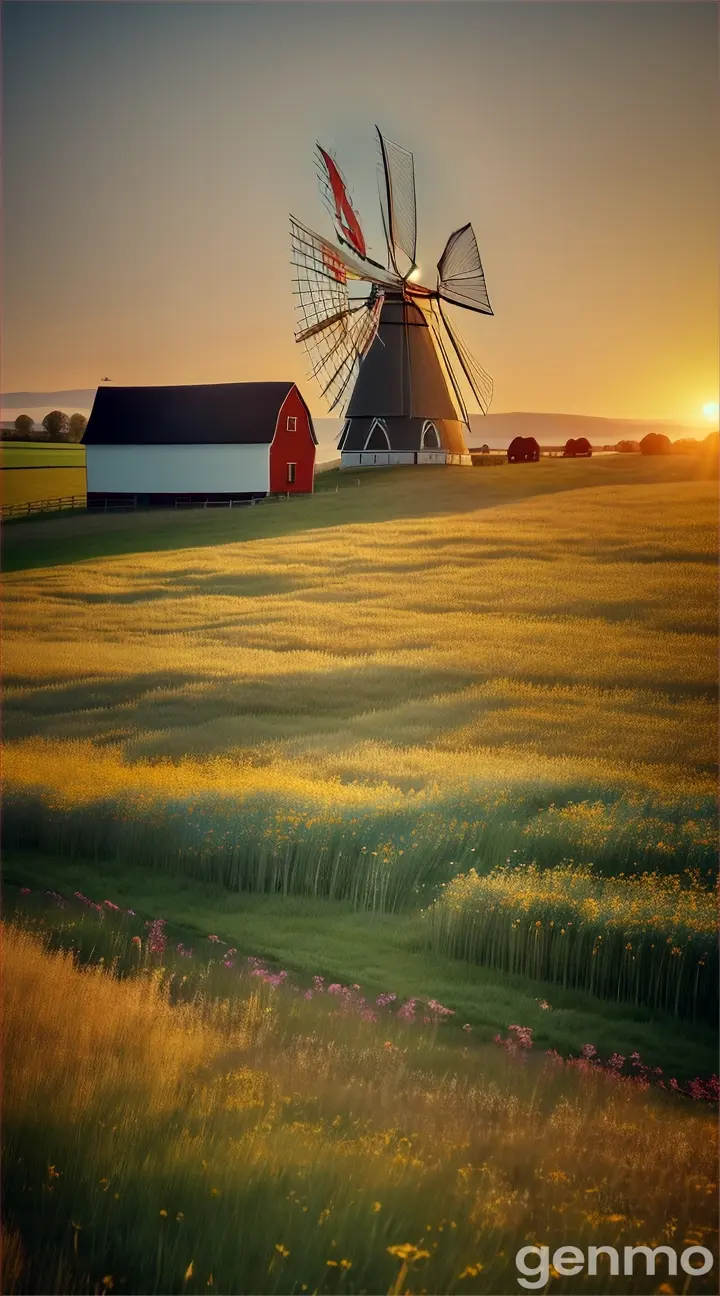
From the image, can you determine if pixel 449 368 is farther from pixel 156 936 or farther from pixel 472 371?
pixel 156 936

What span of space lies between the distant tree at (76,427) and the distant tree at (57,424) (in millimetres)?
24

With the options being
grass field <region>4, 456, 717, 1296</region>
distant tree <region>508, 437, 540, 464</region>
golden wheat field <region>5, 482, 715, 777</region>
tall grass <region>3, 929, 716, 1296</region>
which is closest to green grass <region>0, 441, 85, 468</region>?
grass field <region>4, 456, 717, 1296</region>

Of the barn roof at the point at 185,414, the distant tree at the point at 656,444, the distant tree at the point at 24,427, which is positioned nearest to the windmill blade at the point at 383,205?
the barn roof at the point at 185,414

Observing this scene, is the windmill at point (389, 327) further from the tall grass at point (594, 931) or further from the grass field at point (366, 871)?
the tall grass at point (594, 931)

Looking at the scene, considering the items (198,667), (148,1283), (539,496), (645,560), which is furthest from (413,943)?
(539,496)

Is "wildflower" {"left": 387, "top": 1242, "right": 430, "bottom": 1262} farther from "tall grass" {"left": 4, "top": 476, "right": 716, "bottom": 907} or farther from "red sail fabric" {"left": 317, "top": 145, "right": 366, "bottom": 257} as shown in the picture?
"red sail fabric" {"left": 317, "top": 145, "right": 366, "bottom": 257}

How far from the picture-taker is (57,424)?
21.5 ft

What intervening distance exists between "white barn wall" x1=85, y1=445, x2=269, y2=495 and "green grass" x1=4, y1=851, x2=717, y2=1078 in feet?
8.51

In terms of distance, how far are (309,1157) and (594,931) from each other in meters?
1.45

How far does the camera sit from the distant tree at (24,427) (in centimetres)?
634

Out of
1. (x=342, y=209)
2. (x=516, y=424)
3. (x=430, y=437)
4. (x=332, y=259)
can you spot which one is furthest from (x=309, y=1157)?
(x=332, y=259)

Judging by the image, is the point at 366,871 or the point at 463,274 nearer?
the point at 366,871

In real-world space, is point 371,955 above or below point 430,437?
below

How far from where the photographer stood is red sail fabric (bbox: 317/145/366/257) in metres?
6.11
